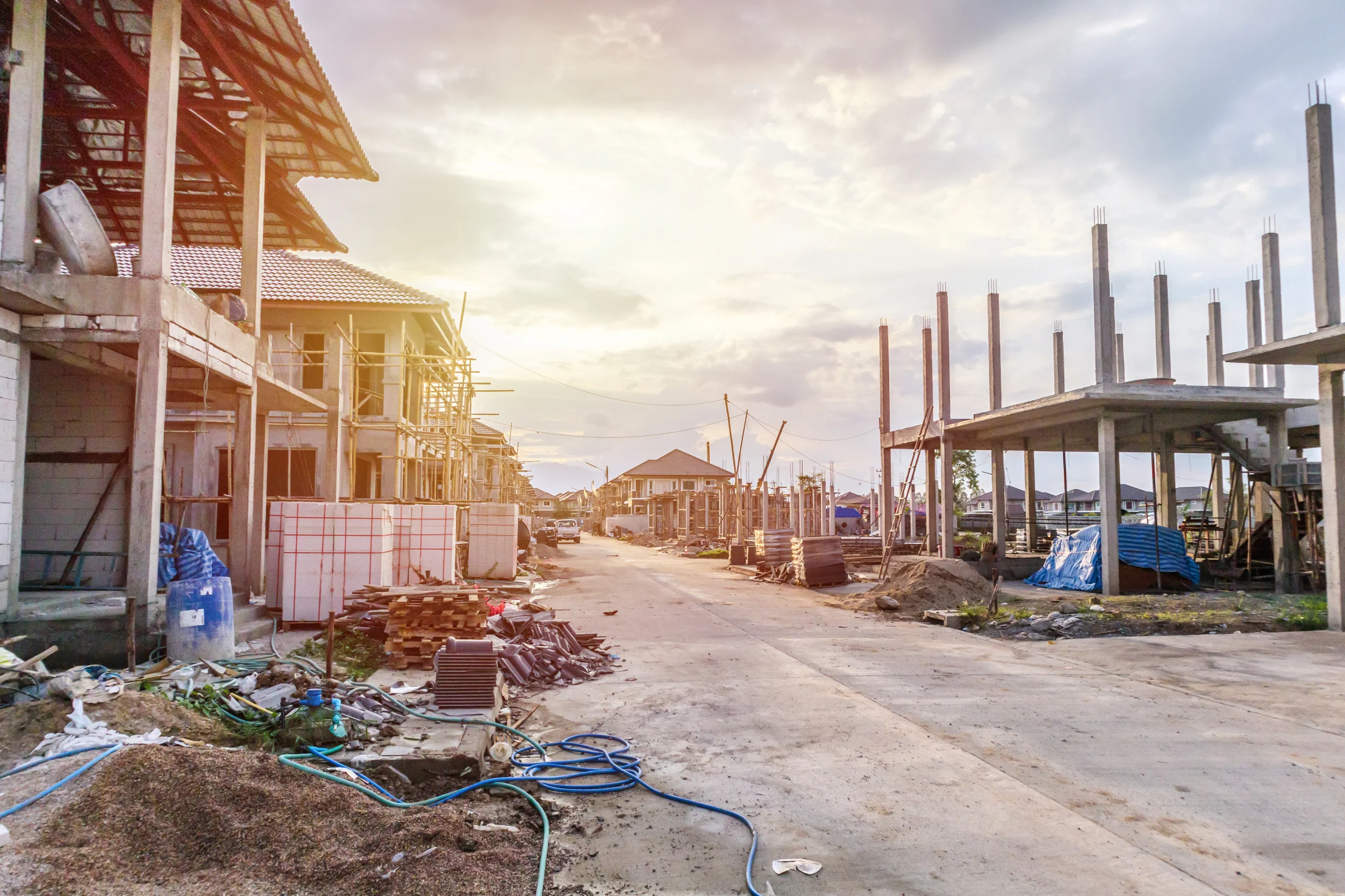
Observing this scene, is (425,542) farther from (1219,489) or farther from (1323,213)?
(1219,489)

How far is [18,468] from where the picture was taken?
27.5 feet

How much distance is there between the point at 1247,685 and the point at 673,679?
637 centimetres

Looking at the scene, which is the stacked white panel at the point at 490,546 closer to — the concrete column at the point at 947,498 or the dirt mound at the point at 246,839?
the concrete column at the point at 947,498

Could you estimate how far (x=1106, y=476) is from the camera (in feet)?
58.3

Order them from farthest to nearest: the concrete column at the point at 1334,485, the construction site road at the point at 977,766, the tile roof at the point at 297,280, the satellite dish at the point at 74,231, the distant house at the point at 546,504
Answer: the distant house at the point at 546,504, the tile roof at the point at 297,280, the concrete column at the point at 1334,485, the satellite dish at the point at 74,231, the construction site road at the point at 977,766

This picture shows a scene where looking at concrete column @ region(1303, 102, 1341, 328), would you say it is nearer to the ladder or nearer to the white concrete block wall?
the ladder

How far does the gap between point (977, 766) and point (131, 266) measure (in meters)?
19.7

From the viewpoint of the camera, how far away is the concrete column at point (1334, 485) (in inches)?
491

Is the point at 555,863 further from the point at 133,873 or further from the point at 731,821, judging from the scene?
the point at 133,873

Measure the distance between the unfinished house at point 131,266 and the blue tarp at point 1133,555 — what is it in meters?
17.8

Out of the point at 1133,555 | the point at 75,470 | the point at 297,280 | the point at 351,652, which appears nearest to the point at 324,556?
the point at 351,652

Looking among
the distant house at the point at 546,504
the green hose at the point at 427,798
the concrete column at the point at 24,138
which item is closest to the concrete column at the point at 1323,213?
the green hose at the point at 427,798

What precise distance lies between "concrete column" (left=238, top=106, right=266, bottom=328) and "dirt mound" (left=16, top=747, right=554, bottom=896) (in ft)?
31.5

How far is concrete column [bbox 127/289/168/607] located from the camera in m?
8.34
